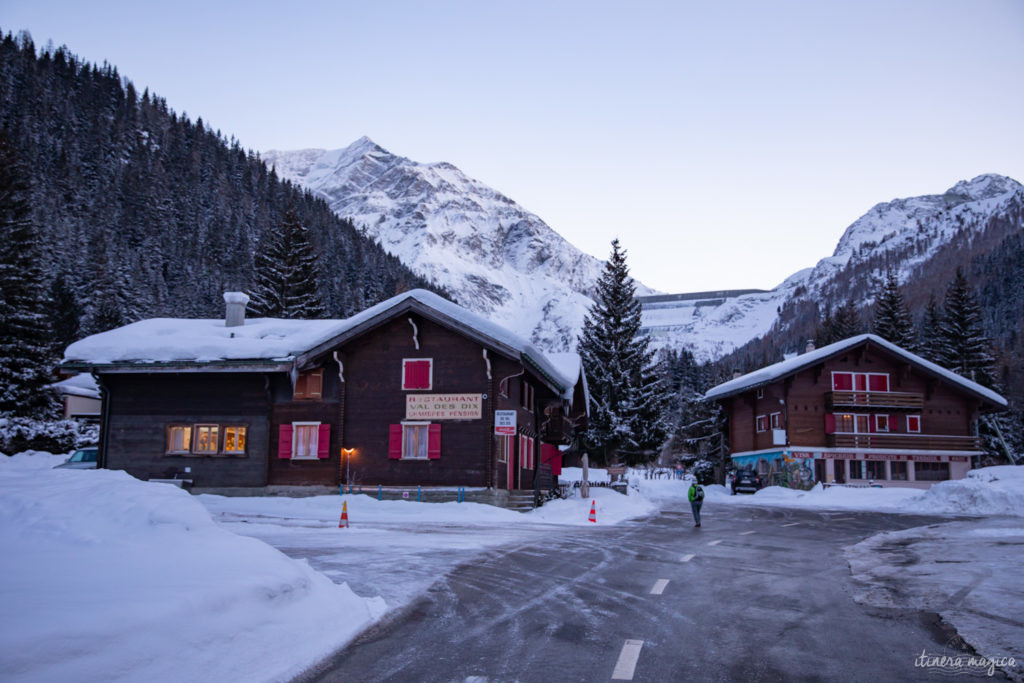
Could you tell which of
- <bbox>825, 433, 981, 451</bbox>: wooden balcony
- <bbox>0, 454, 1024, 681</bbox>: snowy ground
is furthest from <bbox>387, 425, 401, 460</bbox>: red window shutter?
<bbox>825, 433, 981, 451</bbox>: wooden balcony

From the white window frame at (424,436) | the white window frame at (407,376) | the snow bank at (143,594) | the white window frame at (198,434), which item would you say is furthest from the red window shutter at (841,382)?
the snow bank at (143,594)

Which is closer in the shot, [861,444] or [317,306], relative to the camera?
[861,444]

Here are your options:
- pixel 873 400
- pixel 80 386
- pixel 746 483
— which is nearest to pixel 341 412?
pixel 746 483

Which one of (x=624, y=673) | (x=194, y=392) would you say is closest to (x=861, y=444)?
(x=194, y=392)

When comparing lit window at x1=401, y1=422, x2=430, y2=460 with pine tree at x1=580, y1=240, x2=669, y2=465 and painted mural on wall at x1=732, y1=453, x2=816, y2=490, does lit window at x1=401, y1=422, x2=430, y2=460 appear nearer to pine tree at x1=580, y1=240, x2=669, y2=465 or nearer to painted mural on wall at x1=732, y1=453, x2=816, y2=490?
pine tree at x1=580, y1=240, x2=669, y2=465

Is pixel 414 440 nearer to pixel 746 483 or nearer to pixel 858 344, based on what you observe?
pixel 746 483

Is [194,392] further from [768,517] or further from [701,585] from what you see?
[701,585]

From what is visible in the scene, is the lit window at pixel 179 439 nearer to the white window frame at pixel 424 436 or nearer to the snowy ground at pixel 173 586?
the white window frame at pixel 424 436

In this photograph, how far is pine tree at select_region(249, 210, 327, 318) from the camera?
61250 millimetres

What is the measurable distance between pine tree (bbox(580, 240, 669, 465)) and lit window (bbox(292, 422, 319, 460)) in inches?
970

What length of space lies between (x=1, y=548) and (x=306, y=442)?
24754 millimetres

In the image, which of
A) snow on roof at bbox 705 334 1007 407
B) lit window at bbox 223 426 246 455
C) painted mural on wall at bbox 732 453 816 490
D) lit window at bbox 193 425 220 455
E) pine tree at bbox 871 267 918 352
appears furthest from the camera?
pine tree at bbox 871 267 918 352

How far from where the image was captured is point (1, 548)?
6.63 m

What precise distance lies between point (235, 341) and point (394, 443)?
25.0ft
